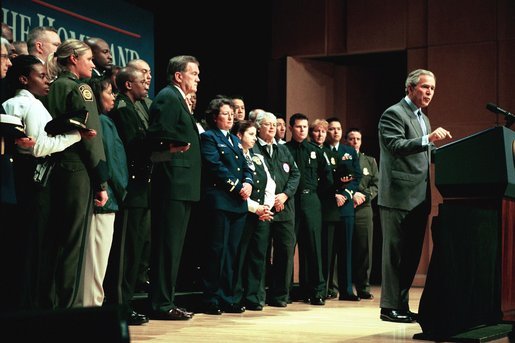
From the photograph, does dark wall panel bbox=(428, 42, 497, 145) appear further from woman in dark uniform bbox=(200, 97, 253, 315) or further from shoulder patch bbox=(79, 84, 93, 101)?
shoulder patch bbox=(79, 84, 93, 101)

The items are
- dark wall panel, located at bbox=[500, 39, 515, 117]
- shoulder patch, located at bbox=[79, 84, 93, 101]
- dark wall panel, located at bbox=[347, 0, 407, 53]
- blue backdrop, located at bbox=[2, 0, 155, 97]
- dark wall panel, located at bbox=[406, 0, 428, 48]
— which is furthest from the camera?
dark wall panel, located at bbox=[347, 0, 407, 53]

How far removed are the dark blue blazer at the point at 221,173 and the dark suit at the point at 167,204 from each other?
2.31 feet

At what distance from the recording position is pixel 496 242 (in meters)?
3.83

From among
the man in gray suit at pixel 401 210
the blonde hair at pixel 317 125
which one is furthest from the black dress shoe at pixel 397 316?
the blonde hair at pixel 317 125

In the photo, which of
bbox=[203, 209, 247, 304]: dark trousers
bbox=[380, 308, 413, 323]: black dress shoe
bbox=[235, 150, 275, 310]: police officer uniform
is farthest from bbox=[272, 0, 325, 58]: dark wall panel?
bbox=[380, 308, 413, 323]: black dress shoe

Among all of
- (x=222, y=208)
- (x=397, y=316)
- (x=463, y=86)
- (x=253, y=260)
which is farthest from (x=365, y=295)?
(x=463, y=86)

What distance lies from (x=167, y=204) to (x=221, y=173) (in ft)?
2.75

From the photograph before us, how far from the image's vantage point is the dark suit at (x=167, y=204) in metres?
4.64

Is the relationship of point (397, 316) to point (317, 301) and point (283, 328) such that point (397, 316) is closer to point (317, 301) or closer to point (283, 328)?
point (283, 328)

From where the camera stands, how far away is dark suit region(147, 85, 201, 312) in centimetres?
464

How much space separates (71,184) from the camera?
12.3ft

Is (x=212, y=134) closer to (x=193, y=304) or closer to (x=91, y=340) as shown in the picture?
(x=193, y=304)

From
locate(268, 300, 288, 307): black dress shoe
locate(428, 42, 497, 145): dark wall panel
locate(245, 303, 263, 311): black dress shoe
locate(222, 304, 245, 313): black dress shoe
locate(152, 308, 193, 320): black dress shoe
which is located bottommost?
locate(268, 300, 288, 307): black dress shoe

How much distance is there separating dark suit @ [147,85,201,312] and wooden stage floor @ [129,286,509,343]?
23 cm
